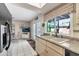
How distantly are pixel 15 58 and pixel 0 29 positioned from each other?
58 centimetres

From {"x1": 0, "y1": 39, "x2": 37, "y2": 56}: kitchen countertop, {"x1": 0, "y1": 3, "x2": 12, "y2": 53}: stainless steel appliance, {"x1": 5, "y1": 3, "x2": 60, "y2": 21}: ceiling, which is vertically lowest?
{"x1": 0, "y1": 39, "x2": 37, "y2": 56}: kitchen countertop

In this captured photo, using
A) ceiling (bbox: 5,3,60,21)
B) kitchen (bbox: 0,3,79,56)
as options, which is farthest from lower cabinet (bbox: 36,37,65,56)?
ceiling (bbox: 5,3,60,21)

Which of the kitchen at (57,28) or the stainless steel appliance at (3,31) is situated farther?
the kitchen at (57,28)

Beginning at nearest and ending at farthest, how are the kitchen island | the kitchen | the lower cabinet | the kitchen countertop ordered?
the kitchen island < the lower cabinet < the kitchen < the kitchen countertop

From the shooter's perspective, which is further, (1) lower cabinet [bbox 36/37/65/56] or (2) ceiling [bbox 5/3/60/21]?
(2) ceiling [bbox 5/3/60/21]

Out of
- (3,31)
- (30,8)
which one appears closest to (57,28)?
(30,8)

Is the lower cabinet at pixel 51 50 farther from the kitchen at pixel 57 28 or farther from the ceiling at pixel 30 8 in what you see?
the ceiling at pixel 30 8

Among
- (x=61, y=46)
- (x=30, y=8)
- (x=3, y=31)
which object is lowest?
(x=61, y=46)

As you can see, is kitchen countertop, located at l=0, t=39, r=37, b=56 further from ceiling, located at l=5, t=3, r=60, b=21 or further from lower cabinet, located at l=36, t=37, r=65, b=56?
ceiling, located at l=5, t=3, r=60, b=21

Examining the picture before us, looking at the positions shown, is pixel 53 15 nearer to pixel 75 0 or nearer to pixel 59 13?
pixel 59 13

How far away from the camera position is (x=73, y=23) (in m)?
2.35

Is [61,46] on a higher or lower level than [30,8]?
lower

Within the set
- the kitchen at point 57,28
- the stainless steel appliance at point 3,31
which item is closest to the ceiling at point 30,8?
the kitchen at point 57,28

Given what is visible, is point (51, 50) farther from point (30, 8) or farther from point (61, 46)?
point (30, 8)
